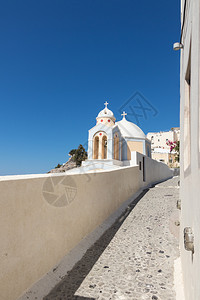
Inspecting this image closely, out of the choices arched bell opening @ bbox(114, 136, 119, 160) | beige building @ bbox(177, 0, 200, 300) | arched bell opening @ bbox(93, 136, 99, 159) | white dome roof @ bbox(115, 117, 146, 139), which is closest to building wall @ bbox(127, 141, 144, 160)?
white dome roof @ bbox(115, 117, 146, 139)

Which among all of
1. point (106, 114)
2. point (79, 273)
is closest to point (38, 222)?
point (79, 273)

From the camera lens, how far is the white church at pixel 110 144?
1552 cm

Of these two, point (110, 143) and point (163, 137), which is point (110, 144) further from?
point (163, 137)

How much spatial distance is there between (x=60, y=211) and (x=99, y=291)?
4.14 ft

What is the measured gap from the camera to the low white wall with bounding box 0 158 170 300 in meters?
2.10

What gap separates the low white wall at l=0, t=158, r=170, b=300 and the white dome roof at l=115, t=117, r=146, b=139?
1691cm

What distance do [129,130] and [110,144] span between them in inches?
246

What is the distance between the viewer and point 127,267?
126 inches

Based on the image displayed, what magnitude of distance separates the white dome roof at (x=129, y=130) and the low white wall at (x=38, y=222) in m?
16.9

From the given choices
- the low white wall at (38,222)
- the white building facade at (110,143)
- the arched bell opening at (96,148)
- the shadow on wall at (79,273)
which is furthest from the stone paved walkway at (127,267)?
the arched bell opening at (96,148)

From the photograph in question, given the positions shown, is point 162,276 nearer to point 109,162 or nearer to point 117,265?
point 117,265

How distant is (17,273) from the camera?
222 cm

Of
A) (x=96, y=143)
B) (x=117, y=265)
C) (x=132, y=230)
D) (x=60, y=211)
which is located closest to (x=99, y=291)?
(x=117, y=265)

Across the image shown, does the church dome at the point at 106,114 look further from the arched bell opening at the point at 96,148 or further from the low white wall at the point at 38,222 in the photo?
the low white wall at the point at 38,222
